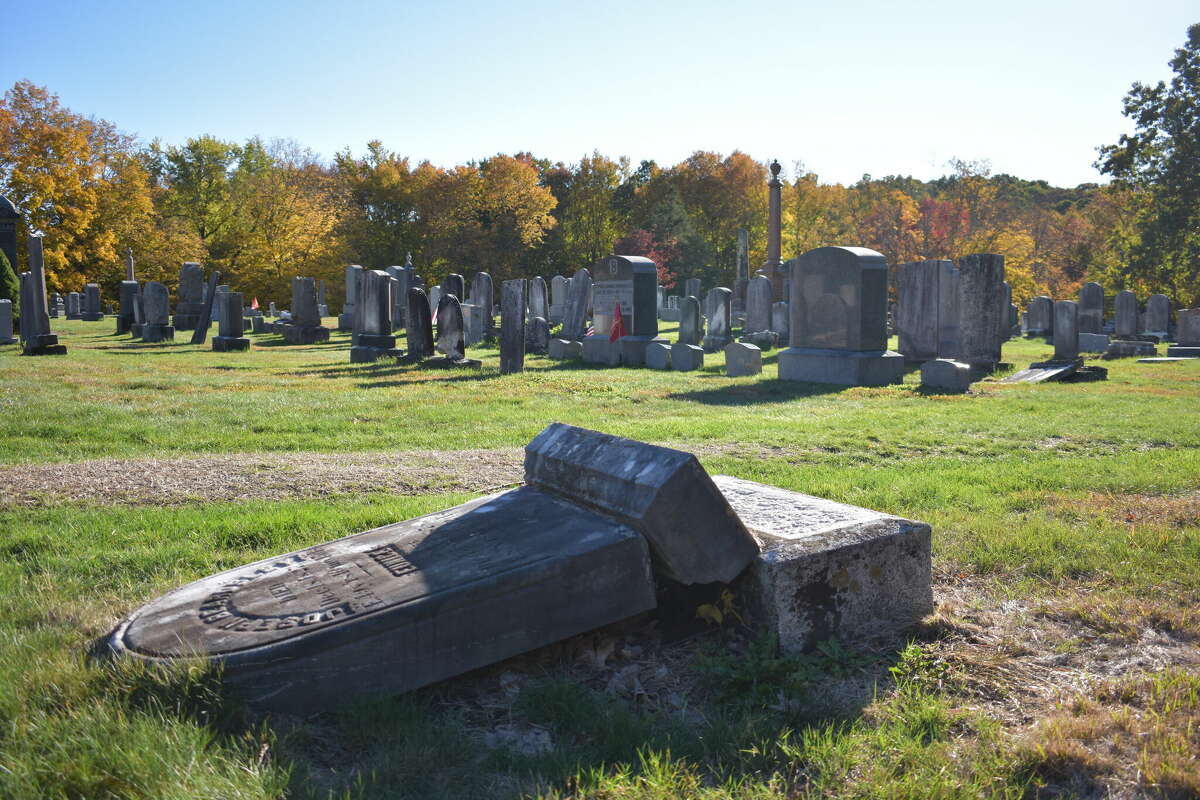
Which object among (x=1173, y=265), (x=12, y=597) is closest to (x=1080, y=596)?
(x=12, y=597)

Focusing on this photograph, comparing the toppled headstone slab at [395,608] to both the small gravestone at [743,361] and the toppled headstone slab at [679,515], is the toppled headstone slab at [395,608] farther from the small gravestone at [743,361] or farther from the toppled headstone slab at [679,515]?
the small gravestone at [743,361]

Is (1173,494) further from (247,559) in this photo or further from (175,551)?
(175,551)

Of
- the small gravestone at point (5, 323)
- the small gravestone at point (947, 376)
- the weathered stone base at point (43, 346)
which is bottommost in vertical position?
the small gravestone at point (947, 376)

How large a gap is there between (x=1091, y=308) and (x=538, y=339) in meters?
16.6

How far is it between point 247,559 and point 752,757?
298cm

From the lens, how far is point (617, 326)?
1750 centimetres

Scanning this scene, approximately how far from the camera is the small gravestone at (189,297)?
2667 cm

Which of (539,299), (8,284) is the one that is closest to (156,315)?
(8,284)

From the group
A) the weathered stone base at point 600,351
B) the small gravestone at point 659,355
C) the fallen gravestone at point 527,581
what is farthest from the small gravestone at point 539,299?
the fallen gravestone at point 527,581

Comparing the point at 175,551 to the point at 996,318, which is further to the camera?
the point at 996,318

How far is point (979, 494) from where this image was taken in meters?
5.84

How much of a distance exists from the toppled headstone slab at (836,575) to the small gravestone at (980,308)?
12.9m

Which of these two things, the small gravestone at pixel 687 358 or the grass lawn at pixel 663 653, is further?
the small gravestone at pixel 687 358

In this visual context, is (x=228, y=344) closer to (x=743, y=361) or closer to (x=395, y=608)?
(x=743, y=361)
